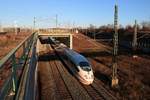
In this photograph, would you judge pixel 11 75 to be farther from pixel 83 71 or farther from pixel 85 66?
pixel 85 66

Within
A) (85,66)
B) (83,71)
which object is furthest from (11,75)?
(85,66)

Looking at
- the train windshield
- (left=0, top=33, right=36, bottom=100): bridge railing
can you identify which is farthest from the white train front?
(left=0, top=33, right=36, bottom=100): bridge railing

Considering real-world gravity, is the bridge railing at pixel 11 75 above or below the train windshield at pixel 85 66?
above

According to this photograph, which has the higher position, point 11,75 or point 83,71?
point 11,75

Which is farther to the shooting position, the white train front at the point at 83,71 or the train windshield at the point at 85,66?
the train windshield at the point at 85,66

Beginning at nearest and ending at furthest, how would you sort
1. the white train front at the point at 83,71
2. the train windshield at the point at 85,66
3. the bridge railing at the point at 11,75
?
the bridge railing at the point at 11,75
the white train front at the point at 83,71
the train windshield at the point at 85,66

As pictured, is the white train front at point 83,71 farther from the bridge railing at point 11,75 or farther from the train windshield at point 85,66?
the bridge railing at point 11,75

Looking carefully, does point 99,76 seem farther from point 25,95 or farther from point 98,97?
point 25,95

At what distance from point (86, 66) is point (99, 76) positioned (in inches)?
214

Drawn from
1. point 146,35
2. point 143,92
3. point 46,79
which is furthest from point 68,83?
point 146,35

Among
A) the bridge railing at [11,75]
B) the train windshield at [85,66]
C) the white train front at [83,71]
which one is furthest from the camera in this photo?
the train windshield at [85,66]

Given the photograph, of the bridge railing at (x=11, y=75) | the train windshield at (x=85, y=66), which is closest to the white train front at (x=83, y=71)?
the train windshield at (x=85, y=66)

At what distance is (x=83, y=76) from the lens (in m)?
27.1

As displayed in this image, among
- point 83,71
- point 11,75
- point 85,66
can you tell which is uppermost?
point 11,75
